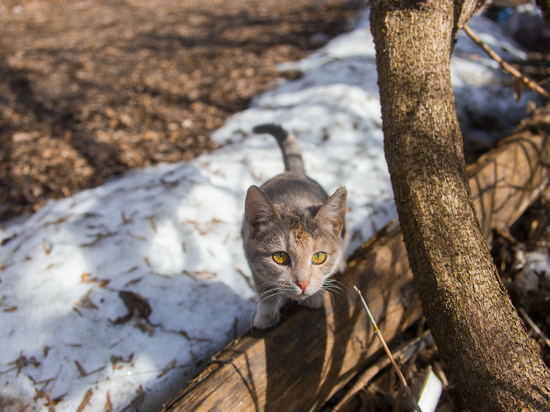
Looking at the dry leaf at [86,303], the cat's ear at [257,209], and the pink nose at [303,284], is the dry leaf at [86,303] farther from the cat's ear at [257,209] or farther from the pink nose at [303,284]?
the pink nose at [303,284]

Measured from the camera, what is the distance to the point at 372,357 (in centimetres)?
235

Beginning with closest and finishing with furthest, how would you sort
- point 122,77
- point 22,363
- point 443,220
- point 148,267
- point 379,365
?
1. point 443,220
2. point 22,363
3. point 379,365
4. point 148,267
5. point 122,77

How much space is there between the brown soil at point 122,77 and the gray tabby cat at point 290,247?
2.86 m

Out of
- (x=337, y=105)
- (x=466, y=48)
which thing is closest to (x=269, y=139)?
(x=337, y=105)

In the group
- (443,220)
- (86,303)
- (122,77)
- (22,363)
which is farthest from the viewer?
(122,77)

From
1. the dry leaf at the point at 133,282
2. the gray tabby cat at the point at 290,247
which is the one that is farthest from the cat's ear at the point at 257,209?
the dry leaf at the point at 133,282

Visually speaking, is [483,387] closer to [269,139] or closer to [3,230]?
[269,139]

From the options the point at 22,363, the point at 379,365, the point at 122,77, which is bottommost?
the point at 379,365

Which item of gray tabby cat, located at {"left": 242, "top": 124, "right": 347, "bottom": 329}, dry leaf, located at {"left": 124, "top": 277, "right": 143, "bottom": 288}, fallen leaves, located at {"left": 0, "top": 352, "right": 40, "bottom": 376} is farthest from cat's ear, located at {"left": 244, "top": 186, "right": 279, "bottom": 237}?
fallen leaves, located at {"left": 0, "top": 352, "right": 40, "bottom": 376}

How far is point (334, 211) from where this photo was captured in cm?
211

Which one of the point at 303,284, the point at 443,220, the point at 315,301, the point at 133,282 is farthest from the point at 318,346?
the point at 133,282

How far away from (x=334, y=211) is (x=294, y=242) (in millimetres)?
317

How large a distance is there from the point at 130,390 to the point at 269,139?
9.92 ft

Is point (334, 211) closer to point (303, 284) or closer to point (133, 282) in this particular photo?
point (303, 284)
